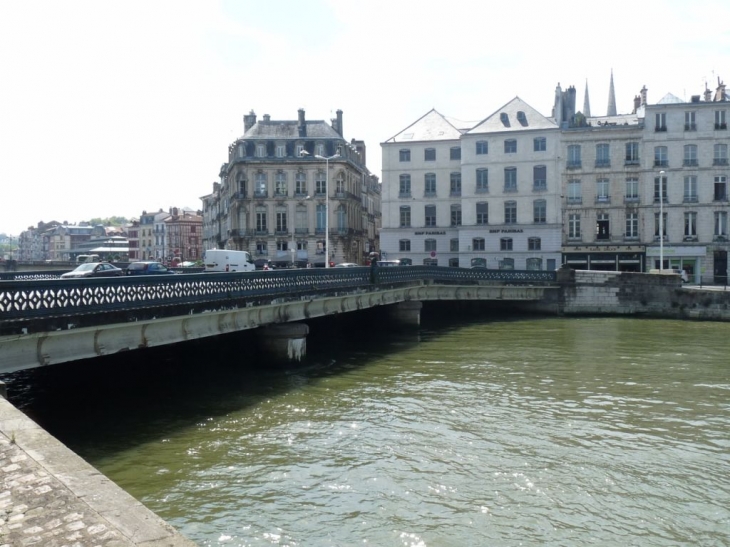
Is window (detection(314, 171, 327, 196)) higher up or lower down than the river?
higher up

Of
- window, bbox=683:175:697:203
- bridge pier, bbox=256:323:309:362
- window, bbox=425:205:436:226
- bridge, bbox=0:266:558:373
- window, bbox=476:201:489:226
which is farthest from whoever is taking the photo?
window, bbox=425:205:436:226

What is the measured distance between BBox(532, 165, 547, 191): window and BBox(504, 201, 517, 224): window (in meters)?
2.40

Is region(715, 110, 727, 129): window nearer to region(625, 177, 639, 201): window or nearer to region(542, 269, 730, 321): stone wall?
region(625, 177, 639, 201): window

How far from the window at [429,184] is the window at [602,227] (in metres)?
15.6

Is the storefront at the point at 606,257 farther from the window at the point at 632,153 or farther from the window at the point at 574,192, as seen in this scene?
the window at the point at 632,153

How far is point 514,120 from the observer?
6253 centimetres

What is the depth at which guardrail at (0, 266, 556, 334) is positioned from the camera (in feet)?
40.9

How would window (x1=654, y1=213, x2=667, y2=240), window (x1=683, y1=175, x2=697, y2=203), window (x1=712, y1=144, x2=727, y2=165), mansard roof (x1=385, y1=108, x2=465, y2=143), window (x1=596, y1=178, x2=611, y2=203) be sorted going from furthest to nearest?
mansard roof (x1=385, y1=108, x2=465, y2=143)
window (x1=596, y1=178, x2=611, y2=203)
window (x1=654, y1=213, x2=667, y2=240)
window (x1=683, y1=175, x2=697, y2=203)
window (x1=712, y1=144, x2=727, y2=165)

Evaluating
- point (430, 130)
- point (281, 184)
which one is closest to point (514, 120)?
point (430, 130)

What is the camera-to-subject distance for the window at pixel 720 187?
56906 mm

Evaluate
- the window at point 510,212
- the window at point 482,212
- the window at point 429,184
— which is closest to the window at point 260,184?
the window at point 429,184

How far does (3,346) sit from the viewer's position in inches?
481

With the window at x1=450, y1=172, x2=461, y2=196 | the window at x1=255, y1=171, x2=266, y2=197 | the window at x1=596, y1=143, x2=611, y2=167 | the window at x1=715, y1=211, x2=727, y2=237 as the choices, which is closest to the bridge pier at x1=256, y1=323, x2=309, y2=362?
the window at x1=450, y1=172, x2=461, y2=196

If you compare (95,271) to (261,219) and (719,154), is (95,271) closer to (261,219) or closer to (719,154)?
(261,219)
